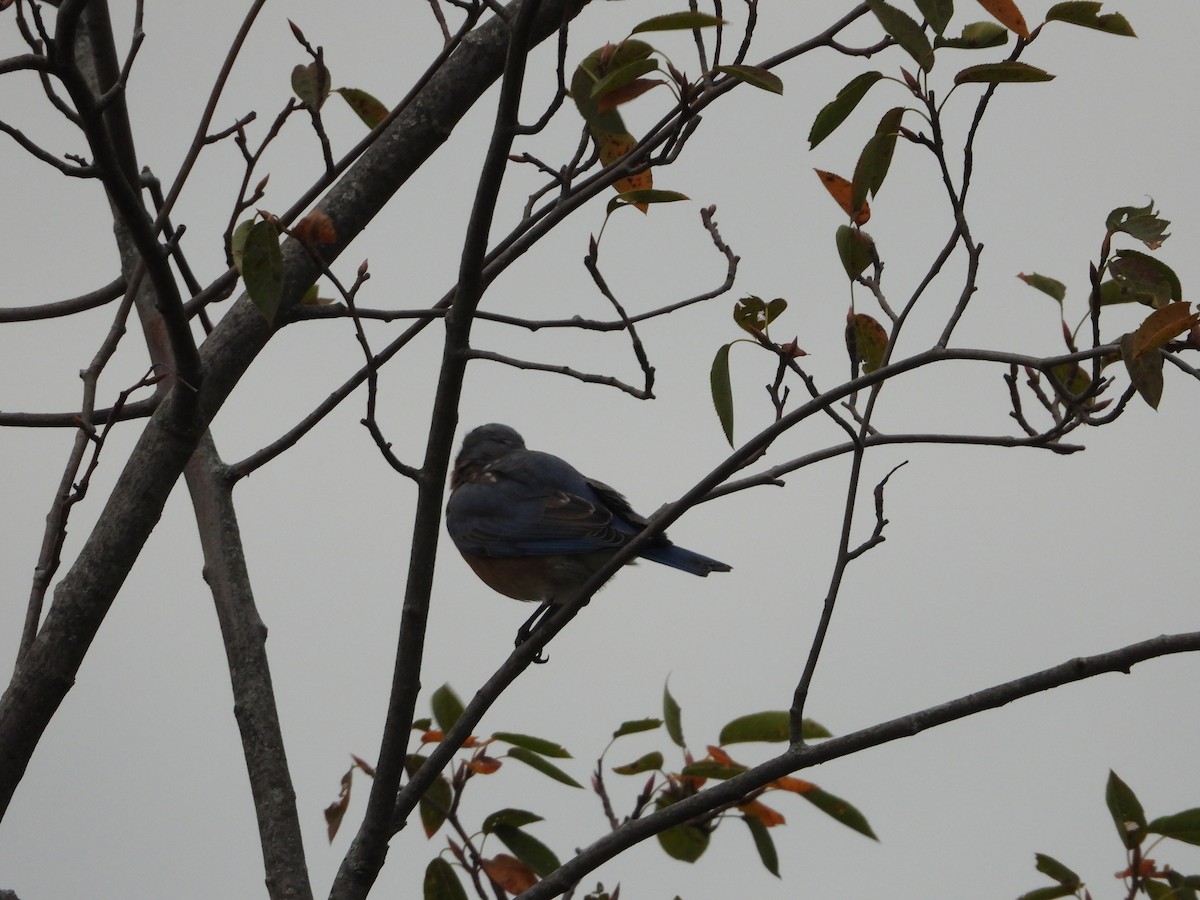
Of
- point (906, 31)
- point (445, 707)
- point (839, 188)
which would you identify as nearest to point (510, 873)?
point (445, 707)

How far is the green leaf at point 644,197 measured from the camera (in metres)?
2.54

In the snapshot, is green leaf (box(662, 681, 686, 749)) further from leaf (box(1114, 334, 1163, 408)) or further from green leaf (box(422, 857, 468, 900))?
leaf (box(1114, 334, 1163, 408))

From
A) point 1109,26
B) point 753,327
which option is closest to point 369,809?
point 753,327

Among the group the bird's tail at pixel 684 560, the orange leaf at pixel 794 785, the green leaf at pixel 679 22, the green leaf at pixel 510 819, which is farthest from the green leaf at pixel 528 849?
the green leaf at pixel 679 22

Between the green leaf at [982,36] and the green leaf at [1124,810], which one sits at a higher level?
the green leaf at [982,36]

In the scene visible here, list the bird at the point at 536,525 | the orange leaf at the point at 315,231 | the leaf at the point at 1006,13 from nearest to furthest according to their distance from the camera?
the leaf at the point at 1006,13 < the orange leaf at the point at 315,231 < the bird at the point at 536,525

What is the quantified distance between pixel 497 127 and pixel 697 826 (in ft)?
5.89

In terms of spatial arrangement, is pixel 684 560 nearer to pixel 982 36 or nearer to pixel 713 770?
pixel 713 770

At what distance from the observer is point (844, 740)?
8.32ft

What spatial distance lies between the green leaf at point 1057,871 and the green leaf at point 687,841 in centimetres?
83

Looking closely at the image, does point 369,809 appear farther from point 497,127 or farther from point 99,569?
point 497,127

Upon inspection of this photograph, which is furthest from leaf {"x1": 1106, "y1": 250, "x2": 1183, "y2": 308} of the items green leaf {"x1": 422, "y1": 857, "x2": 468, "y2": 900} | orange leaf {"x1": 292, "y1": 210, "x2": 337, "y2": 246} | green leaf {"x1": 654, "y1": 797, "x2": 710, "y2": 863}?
green leaf {"x1": 422, "y1": 857, "x2": 468, "y2": 900}

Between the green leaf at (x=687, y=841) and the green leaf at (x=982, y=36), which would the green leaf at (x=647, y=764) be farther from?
the green leaf at (x=982, y=36)

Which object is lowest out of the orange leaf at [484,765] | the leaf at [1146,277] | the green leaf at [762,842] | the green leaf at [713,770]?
the green leaf at [762,842]
